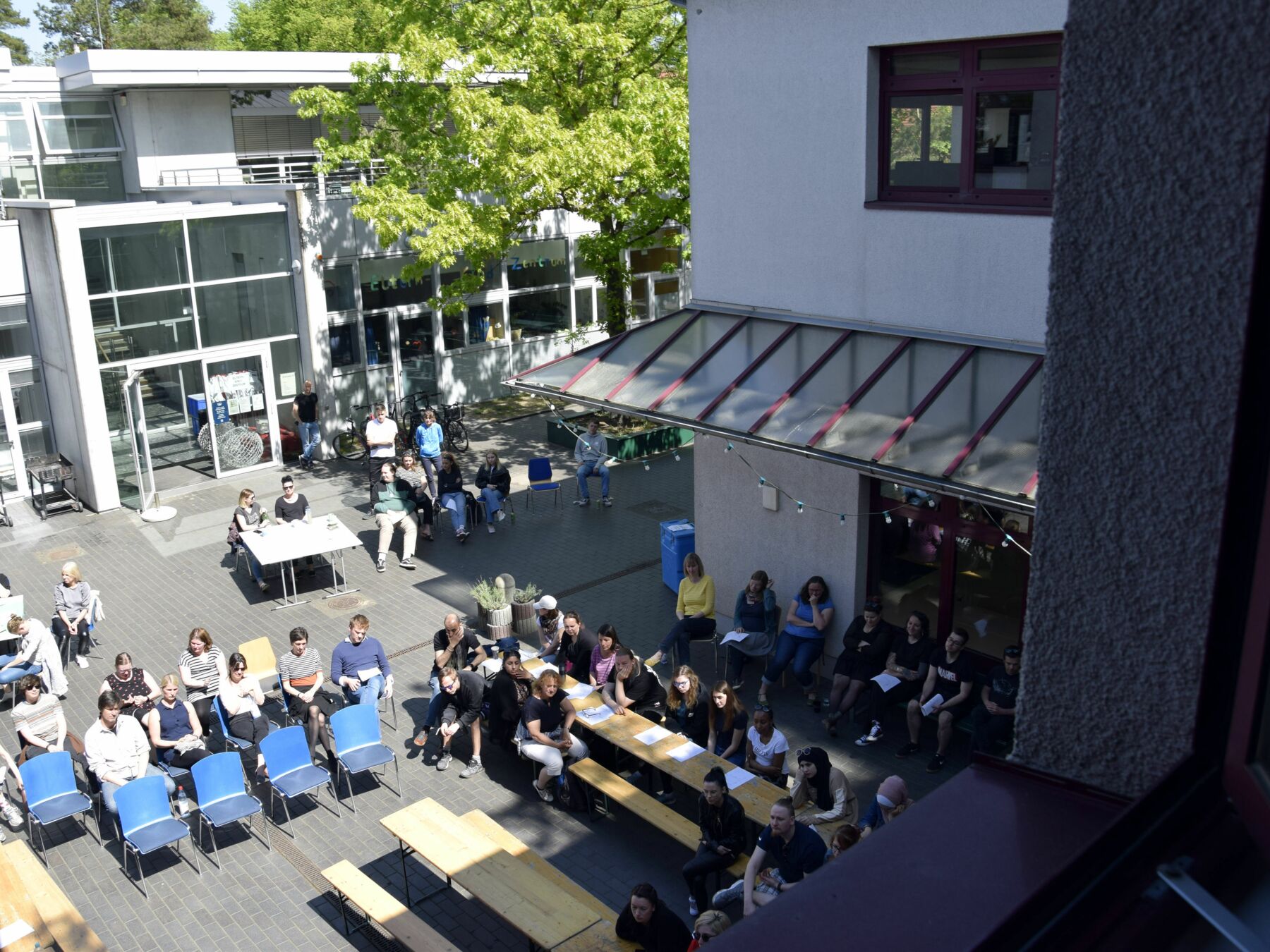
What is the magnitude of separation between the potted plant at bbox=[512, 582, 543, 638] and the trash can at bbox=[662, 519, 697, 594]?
74.3 inches

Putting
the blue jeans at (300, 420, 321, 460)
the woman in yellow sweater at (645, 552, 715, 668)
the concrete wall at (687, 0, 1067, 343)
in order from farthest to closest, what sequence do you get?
the blue jeans at (300, 420, 321, 460), the woman in yellow sweater at (645, 552, 715, 668), the concrete wall at (687, 0, 1067, 343)

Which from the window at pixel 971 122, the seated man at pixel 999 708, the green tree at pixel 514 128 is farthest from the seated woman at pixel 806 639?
the green tree at pixel 514 128

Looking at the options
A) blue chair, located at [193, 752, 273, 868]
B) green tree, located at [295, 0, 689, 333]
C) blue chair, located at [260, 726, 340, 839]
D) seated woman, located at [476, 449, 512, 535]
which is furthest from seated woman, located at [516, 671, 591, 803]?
green tree, located at [295, 0, 689, 333]

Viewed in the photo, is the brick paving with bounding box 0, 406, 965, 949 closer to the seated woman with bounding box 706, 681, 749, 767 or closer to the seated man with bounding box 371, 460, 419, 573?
the seated man with bounding box 371, 460, 419, 573

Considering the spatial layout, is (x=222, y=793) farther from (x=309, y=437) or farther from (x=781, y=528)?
(x=309, y=437)

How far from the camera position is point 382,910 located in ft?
28.8

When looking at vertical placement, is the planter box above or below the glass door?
below

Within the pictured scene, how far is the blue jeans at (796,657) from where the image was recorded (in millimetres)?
12531

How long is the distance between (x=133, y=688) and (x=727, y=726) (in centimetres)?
572

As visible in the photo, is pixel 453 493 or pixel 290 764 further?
pixel 453 493

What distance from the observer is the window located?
1038cm

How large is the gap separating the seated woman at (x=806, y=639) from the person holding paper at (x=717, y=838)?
11.0 feet

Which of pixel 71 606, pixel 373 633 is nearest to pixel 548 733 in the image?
pixel 373 633

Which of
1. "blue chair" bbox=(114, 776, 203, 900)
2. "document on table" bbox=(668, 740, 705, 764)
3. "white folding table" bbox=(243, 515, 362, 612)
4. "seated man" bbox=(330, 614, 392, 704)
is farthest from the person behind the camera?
"white folding table" bbox=(243, 515, 362, 612)
